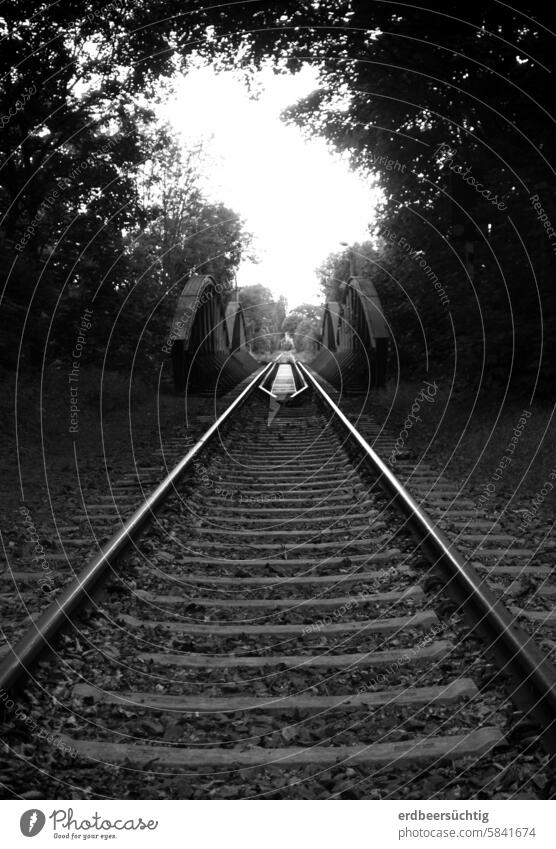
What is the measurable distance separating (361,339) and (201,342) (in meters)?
3.54

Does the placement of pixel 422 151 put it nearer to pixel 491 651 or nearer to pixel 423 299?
pixel 423 299

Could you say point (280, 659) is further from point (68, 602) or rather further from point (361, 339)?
point (361, 339)

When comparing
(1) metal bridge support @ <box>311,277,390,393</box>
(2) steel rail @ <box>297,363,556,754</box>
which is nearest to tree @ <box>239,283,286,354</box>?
(1) metal bridge support @ <box>311,277,390,393</box>

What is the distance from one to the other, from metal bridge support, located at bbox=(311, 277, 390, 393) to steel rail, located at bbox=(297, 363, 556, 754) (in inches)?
364

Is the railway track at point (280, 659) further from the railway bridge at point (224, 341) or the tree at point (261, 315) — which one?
the tree at point (261, 315)

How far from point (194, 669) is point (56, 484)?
4.05 m

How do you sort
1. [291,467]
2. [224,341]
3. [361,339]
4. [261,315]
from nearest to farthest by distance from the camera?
[291,467] → [361,339] → [224,341] → [261,315]

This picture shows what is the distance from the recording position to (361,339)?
59.4ft

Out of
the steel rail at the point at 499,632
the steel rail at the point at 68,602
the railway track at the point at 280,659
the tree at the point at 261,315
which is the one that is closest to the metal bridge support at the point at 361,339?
the railway track at the point at 280,659

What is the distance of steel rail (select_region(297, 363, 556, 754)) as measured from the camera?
2.74 metres

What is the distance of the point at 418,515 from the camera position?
5.16 metres

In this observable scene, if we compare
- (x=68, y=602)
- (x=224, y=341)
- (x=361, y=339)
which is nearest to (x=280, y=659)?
(x=68, y=602)
